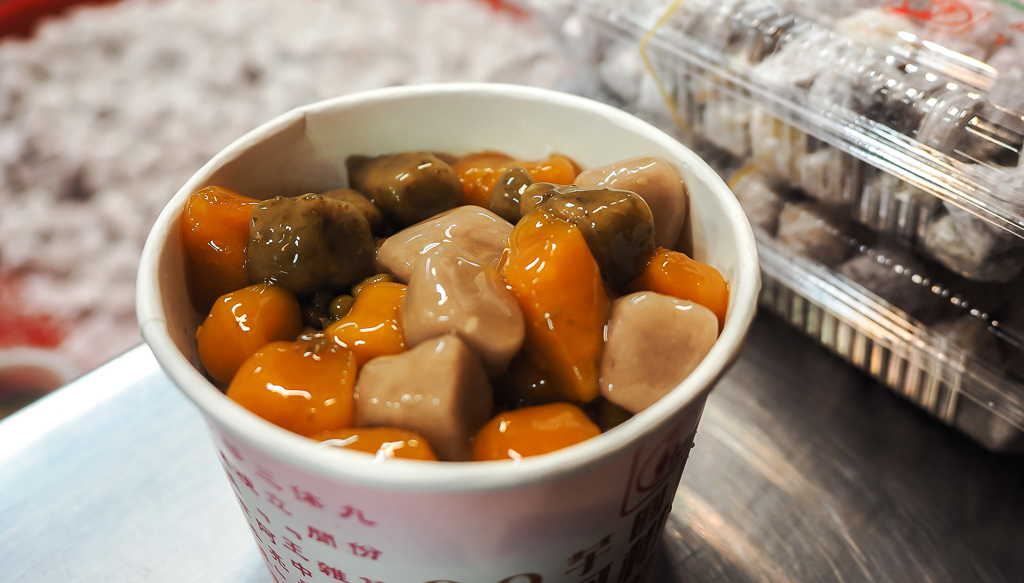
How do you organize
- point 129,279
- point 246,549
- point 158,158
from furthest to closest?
point 158,158
point 129,279
point 246,549

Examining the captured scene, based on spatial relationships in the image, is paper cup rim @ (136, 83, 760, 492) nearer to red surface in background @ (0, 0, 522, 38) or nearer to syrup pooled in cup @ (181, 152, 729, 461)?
syrup pooled in cup @ (181, 152, 729, 461)

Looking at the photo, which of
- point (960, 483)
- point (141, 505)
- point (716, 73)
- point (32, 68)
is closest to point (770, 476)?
point (960, 483)

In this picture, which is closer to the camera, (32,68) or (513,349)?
(513,349)

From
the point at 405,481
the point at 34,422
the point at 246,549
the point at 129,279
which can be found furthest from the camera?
the point at 129,279

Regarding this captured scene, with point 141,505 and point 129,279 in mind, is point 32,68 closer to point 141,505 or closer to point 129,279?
point 129,279

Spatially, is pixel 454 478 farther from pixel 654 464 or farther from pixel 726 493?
pixel 726 493

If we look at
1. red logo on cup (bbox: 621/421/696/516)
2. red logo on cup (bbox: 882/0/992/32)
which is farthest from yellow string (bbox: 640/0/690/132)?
red logo on cup (bbox: 621/421/696/516)

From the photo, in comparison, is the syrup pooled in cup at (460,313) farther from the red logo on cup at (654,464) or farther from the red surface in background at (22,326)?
the red surface in background at (22,326)
